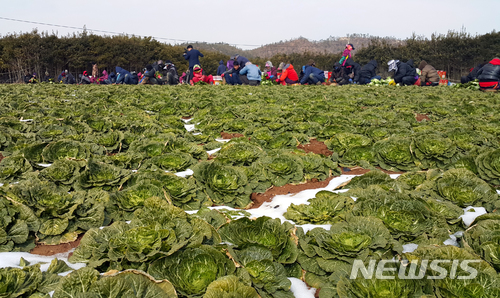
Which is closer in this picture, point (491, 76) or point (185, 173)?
point (185, 173)

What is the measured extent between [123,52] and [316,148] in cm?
3641

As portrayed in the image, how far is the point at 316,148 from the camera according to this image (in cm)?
563

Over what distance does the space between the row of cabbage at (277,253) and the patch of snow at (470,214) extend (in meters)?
0.06

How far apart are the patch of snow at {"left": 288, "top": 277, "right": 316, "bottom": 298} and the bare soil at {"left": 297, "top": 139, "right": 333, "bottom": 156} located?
10.6ft

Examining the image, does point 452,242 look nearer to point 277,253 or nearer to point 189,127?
point 277,253

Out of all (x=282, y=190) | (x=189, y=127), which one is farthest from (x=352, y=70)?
(x=282, y=190)

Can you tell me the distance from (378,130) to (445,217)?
125 inches

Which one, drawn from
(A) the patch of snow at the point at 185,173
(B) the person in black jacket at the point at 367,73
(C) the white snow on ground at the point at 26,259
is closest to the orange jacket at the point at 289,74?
(B) the person in black jacket at the point at 367,73

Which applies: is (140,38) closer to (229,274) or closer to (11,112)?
(11,112)

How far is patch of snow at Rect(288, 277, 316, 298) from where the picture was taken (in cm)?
223

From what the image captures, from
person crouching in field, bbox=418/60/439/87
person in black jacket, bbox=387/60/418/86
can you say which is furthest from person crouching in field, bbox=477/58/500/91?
person in black jacket, bbox=387/60/418/86

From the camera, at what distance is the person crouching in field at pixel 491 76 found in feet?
48.2

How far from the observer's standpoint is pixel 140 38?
41031mm

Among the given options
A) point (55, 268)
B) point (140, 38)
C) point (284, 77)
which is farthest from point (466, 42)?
point (55, 268)
